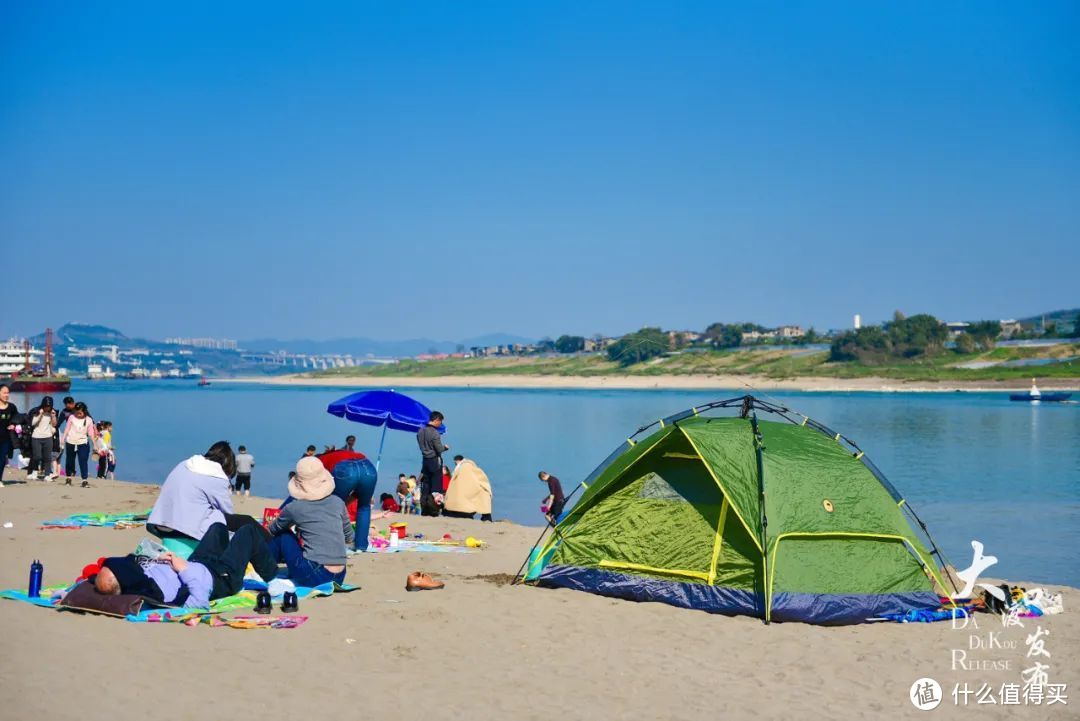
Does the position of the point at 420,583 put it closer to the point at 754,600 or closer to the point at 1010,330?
the point at 754,600

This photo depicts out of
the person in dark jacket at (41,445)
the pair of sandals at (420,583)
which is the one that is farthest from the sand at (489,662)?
the person in dark jacket at (41,445)

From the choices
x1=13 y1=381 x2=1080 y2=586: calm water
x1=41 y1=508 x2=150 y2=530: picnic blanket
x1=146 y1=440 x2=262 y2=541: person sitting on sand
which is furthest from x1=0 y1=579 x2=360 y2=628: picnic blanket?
x1=13 y1=381 x2=1080 y2=586: calm water

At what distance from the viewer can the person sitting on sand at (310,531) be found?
967 cm

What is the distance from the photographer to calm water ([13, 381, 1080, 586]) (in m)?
18.8

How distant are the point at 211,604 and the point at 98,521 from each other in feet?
19.1

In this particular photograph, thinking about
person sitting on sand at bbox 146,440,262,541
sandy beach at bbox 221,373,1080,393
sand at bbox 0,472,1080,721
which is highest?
person sitting on sand at bbox 146,440,262,541

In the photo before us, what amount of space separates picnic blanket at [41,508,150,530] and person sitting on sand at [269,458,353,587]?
4130 mm

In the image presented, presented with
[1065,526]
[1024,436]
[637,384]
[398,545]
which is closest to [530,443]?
[1024,436]

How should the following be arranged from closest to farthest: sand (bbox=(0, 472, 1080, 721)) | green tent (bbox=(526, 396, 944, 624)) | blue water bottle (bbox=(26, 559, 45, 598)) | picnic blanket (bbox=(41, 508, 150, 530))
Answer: sand (bbox=(0, 472, 1080, 721))
blue water bottle (bbox=(26, 559, 45, 598))
green tent (bbox=(526, 396, 944, 624))
picnic blanket (bbox=(41, 508, 150, 530))

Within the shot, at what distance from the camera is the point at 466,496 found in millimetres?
17438

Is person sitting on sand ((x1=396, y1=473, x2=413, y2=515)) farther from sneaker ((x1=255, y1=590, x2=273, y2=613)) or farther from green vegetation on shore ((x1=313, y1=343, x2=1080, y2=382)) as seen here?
green vegetation on shore ((x1=313, y1=343, x2=1080, y2=382))

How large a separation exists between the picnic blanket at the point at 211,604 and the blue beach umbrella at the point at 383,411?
7635mm

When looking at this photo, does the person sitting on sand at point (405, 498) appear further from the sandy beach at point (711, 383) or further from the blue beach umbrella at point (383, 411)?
the sandy beach at point (711, 383)

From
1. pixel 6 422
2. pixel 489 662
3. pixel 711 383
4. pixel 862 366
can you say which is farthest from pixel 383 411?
pixel 711 383
